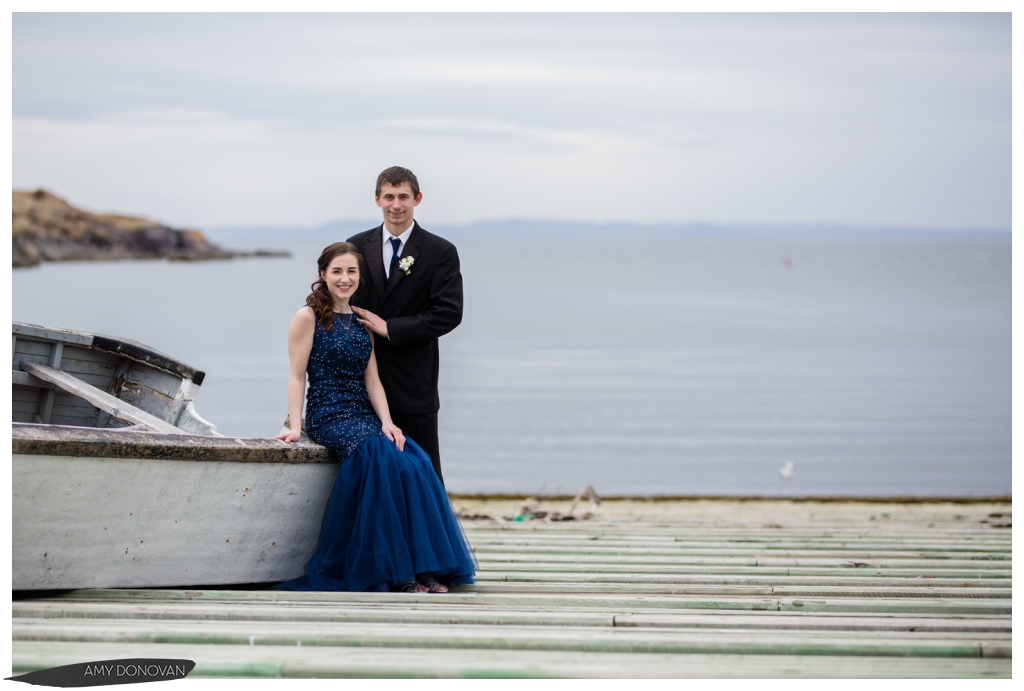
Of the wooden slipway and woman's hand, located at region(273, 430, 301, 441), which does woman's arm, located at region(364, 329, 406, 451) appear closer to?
woman's hand, located at region(273, 430, 301, 441)

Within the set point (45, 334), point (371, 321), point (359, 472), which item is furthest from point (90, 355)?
point (359, 472)

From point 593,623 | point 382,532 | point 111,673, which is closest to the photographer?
point 111,673

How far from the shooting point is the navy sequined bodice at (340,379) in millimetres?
4047

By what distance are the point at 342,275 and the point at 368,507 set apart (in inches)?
35.3

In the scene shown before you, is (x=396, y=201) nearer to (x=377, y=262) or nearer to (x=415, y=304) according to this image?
(x=377, y=262)

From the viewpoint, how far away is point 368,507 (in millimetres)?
3807

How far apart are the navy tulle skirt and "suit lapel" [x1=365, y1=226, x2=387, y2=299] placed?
0.76 metres

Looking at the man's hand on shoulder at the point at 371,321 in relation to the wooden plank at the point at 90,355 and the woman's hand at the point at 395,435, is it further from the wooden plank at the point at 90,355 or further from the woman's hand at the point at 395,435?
the wooden plank at the point at 90,355

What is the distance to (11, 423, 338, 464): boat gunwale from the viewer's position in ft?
Result: 11.1

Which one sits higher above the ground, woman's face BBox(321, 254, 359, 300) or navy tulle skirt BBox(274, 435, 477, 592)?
woman's face BBox(321, 254, 359, 300)

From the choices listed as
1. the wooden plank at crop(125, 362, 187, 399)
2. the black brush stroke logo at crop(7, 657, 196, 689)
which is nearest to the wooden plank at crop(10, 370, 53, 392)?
the wooden plank at crop(125, 362, 187, 399)

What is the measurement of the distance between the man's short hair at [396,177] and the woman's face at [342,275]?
38 cm

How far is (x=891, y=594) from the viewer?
11.9 ft

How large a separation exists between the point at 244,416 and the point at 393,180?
41.6 feet
